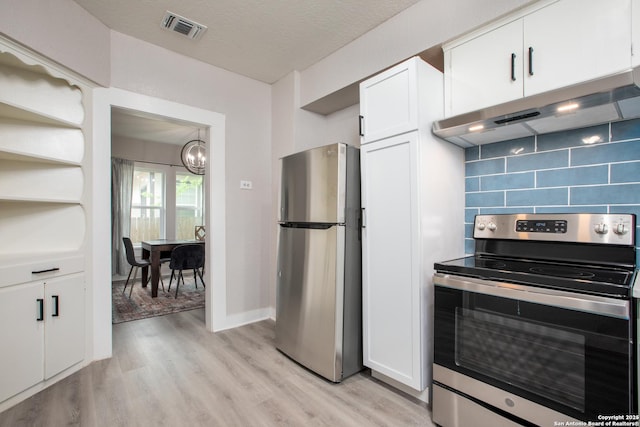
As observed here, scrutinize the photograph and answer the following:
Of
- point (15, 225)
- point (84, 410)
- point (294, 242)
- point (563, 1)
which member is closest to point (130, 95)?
point (15, 225)

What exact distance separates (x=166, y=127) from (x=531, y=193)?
194 inches

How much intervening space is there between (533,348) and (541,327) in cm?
10

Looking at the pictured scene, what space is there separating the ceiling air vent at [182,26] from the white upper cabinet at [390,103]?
141 cm

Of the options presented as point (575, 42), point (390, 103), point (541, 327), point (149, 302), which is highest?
point (575, 42)

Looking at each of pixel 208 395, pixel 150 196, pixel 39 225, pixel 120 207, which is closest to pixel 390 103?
pixel 208 395

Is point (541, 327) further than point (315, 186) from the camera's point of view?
No

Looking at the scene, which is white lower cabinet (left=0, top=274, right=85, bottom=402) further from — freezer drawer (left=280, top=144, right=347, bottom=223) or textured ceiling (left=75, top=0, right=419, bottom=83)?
textured ceiling (left=75, top=0, right=419, bottom=83)

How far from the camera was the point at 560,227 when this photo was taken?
1618 mm

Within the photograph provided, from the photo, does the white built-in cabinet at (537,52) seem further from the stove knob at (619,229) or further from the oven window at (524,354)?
the oven window at (524,354)

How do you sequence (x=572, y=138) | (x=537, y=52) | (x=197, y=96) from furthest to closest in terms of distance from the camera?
(x=197, y=96)
(x=572, y=138)
(x=537, y=52)

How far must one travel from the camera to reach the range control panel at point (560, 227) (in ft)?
4.75

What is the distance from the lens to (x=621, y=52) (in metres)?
1.29

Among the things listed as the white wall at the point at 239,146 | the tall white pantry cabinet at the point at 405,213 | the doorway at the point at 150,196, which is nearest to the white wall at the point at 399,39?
the tall white pantry cabinet at the point at 405,213

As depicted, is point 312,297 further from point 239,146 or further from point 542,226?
Result: point 239,146
